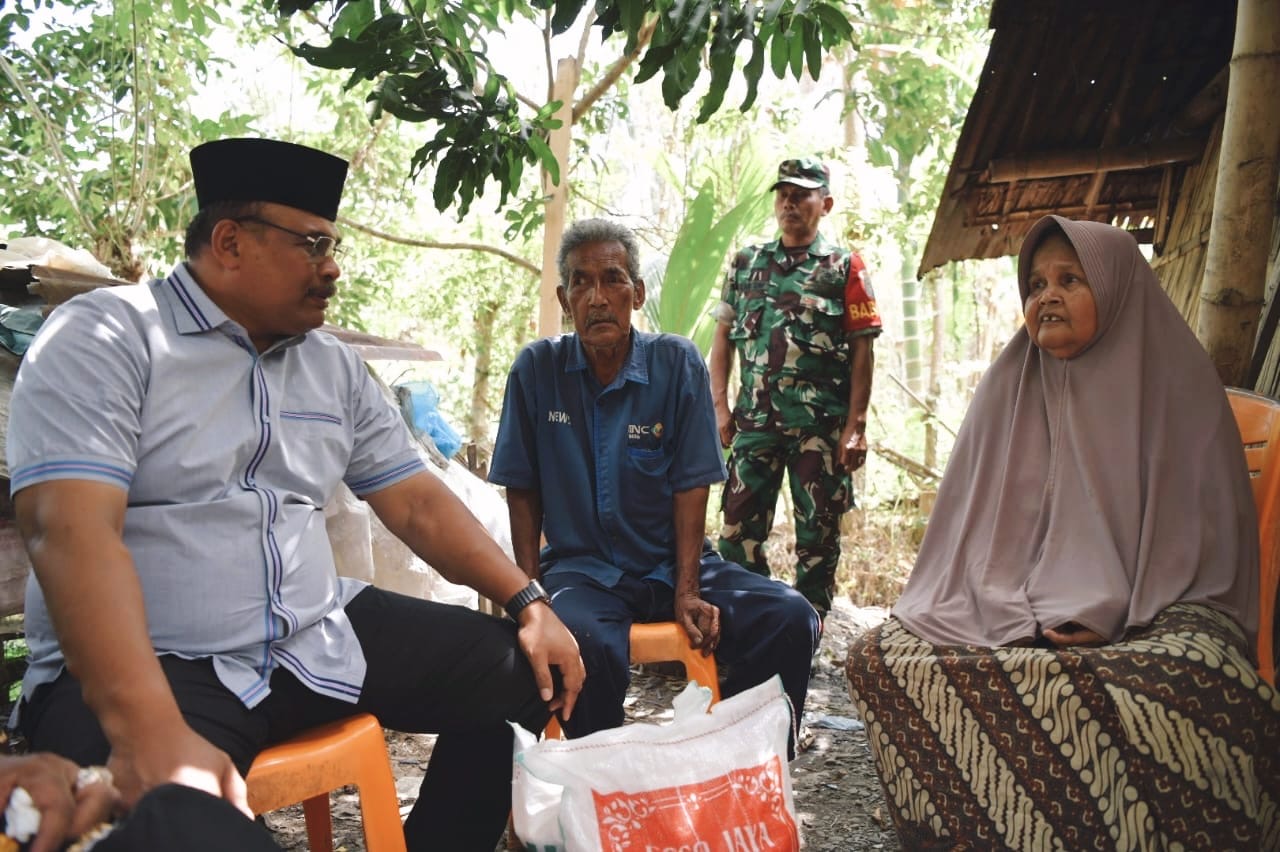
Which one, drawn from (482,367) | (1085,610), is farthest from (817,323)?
(482,367)

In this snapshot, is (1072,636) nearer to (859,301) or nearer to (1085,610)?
(1085,610)

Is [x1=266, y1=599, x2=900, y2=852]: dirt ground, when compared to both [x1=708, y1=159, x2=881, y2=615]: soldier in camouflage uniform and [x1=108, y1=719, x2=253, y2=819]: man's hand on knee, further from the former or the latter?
[x1=108, y1=719, x2=253, y2=819]: man's hand on knee

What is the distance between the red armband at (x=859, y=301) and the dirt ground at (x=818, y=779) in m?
1.51

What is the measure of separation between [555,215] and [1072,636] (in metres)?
3.27

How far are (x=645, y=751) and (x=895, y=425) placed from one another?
8.09 m

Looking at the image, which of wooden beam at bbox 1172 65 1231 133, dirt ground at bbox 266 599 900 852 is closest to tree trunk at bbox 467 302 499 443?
dirt ground at bbox 266 599 900 852

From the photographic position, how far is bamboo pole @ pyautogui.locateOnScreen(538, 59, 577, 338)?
4.67 m

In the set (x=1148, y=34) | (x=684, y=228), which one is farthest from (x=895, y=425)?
(x=1148, y=34)

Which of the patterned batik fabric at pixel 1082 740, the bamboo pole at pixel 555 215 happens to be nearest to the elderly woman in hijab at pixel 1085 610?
the patterned batik fabric at pixel 1082 740

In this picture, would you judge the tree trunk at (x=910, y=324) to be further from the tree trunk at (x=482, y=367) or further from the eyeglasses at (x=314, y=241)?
the eyeglasses at (x=314, y=241)

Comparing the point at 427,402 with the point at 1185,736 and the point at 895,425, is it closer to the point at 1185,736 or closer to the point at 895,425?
the point at 1185,736

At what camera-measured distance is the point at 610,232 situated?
8.75ft

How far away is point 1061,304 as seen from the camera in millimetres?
2455

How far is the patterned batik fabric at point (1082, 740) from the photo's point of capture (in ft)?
6.24
